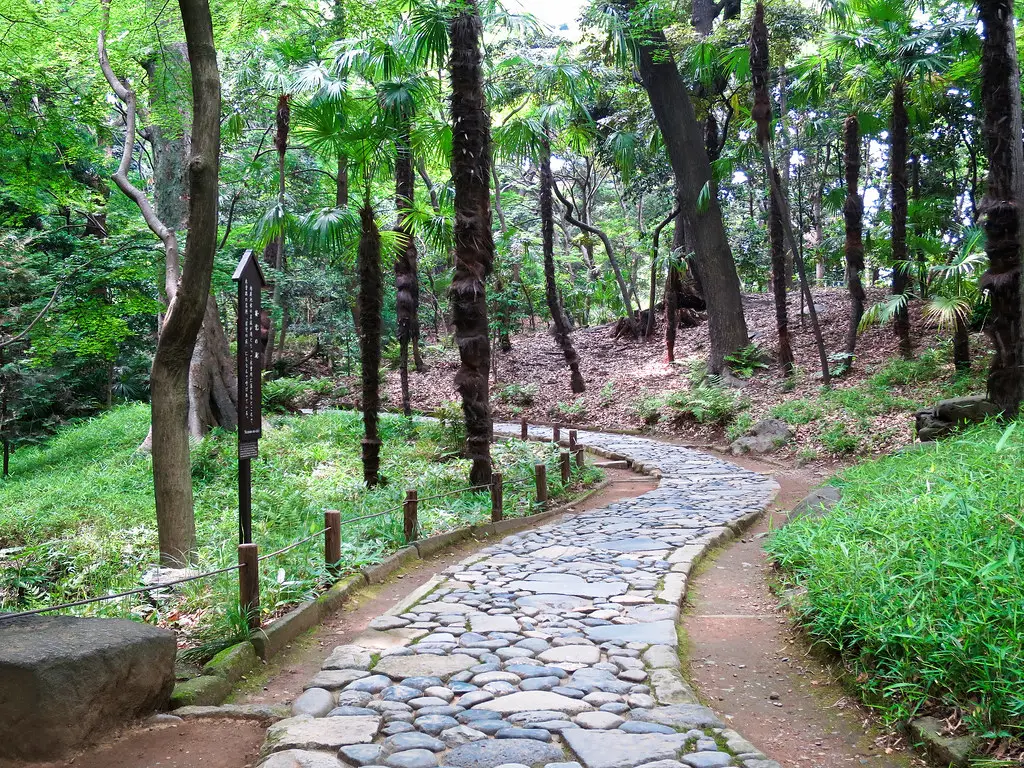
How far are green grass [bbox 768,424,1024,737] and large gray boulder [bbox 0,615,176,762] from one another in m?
3.95

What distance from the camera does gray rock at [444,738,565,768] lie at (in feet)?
11.0

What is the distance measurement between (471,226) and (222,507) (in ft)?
18.8

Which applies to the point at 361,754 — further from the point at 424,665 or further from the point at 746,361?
the point at 746,361

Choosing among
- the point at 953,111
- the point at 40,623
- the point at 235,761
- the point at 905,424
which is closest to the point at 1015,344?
the point at 905,424

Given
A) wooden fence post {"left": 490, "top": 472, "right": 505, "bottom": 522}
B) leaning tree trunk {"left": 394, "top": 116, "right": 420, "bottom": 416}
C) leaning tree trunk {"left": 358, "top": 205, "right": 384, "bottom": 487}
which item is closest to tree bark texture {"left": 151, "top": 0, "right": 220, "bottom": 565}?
wooden fence post {"left": 490, "top": 472, "right": 505, "bottom": 522}

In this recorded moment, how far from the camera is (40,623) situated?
3.91 meters

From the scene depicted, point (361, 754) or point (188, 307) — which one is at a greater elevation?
point (188, 307)

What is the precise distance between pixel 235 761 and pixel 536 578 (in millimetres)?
3597

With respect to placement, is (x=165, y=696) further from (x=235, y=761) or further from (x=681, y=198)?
(x=681, y=198)

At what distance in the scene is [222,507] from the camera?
1100cm

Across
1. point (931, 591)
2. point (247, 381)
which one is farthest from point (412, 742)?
point (247, 381)

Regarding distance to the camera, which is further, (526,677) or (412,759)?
(526,677)

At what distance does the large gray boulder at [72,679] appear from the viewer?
→ 11.0ft

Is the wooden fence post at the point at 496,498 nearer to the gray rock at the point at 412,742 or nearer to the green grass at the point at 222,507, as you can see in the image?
the green grass at the point at 222,507
